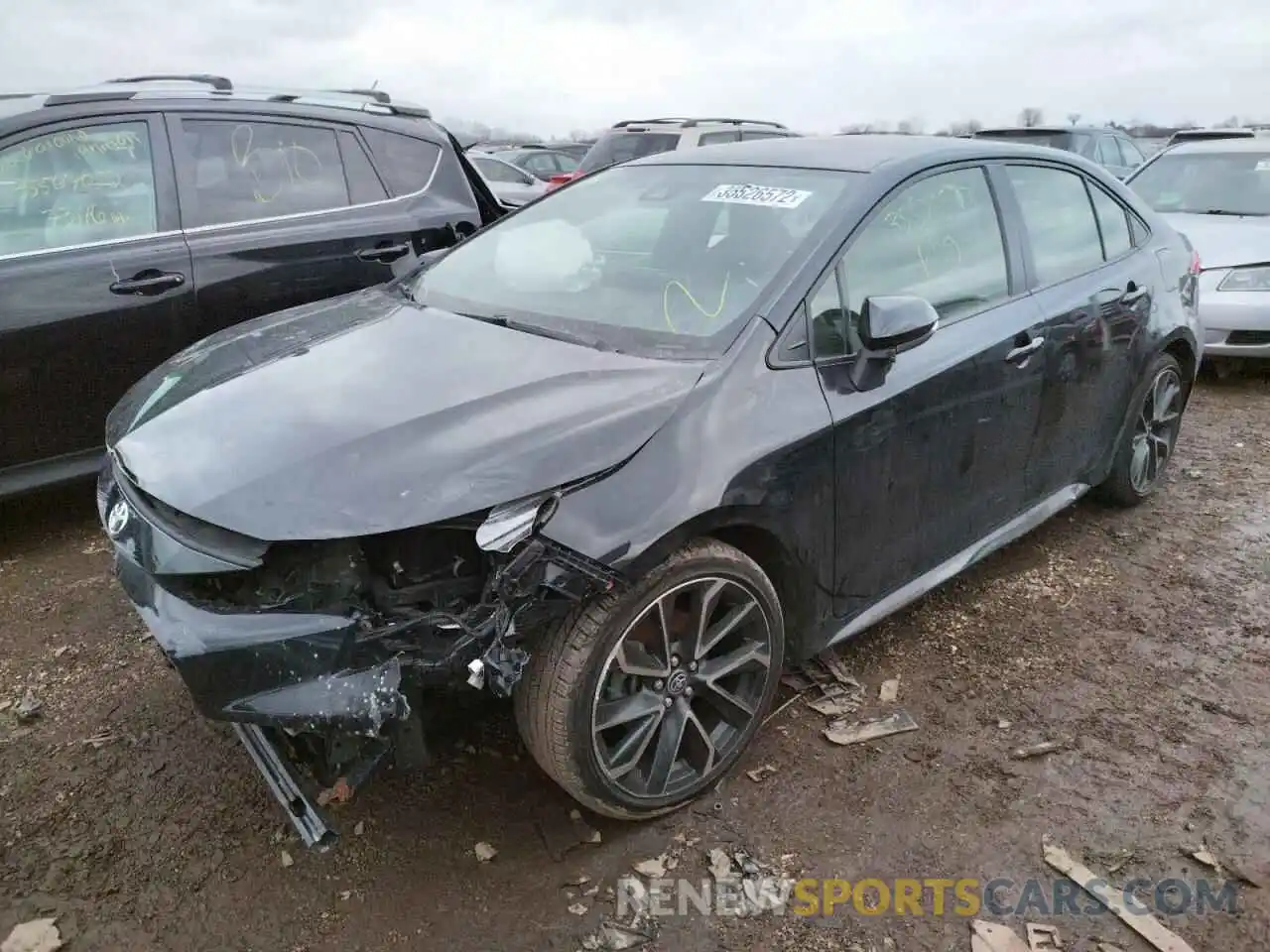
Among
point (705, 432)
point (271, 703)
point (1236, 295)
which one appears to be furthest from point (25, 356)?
point (1236, 295)

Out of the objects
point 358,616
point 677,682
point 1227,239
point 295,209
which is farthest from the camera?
point 1227,239

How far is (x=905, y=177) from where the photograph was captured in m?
2.95

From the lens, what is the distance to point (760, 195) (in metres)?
2.95

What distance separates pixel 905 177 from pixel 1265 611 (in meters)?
2.16

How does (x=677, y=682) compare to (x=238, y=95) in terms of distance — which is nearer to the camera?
(x=677, y=682)

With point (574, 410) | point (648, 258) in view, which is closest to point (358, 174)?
point (648, 258)

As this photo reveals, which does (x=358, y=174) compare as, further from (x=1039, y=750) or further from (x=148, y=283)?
(x=1039, y=750)

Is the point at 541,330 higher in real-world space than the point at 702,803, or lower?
higher

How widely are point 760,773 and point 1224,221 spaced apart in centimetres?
635

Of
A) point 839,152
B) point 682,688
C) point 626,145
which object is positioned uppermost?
point 839,152

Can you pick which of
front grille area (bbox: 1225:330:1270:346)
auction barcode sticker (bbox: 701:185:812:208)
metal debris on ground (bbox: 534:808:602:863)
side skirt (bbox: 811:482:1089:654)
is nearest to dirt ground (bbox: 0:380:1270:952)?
metal debris on ground (bbox: 534:808:602:863)

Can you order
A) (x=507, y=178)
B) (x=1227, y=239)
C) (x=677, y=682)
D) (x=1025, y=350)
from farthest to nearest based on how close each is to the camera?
(x=507, y=178), (x=1227, y=239), (x=1025, y=350), (x=677, y=682)

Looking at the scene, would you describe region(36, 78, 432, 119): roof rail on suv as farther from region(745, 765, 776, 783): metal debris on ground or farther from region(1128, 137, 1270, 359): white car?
region(1128, 137, 1270, 359): white car

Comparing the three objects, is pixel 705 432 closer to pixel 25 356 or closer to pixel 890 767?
pixel 890 767
